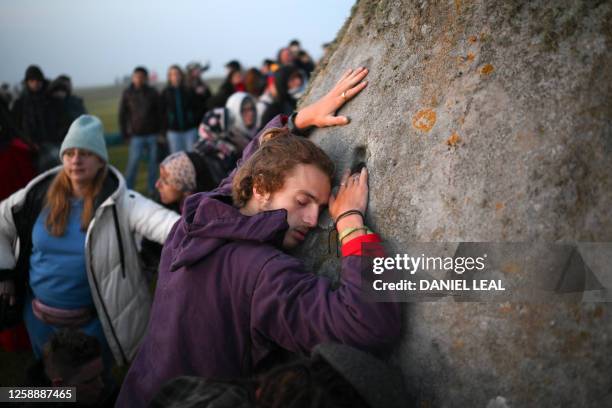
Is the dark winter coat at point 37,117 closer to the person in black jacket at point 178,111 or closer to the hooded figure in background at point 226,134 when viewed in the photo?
the person in black jacket at point 178,111

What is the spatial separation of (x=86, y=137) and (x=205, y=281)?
242cm

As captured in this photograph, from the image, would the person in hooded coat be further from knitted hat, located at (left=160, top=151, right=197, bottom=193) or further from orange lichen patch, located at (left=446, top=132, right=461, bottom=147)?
knitted hat, located at (left=160, top=151, right=197, bottom=193)

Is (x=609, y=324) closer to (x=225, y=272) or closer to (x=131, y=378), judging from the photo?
(x=225, y=272)

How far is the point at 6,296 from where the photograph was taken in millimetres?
3963

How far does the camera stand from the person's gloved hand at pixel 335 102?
2473 millimetres

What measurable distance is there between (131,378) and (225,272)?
72cm

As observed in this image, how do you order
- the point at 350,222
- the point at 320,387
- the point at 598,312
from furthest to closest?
the point at 350,222
the point at 598,312
the point at 320,387

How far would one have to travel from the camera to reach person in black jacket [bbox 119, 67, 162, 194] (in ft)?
36.1

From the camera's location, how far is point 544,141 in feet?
6.03

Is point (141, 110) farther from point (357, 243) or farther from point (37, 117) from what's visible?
point (357, 243)

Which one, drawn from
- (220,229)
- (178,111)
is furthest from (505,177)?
(178,111)

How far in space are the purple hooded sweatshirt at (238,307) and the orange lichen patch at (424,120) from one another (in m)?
0.61

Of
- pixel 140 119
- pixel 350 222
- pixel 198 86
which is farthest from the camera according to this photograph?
pixel 198 86

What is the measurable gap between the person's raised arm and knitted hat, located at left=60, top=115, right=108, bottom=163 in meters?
1.78
